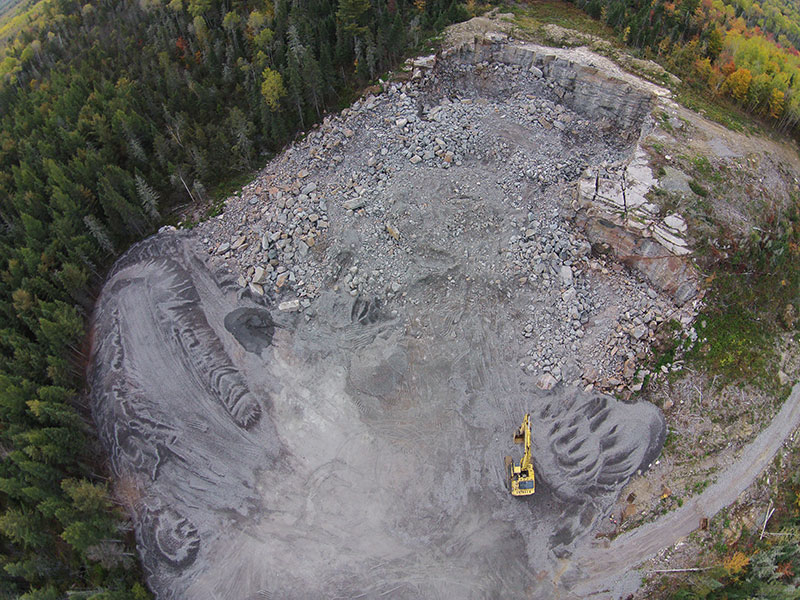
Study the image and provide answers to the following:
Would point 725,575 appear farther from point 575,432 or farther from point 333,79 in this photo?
point 333,79

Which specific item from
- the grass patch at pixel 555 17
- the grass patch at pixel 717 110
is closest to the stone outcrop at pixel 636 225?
the grass patch at pixel 717 110

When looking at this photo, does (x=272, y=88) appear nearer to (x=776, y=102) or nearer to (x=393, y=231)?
(x=393, y=231)

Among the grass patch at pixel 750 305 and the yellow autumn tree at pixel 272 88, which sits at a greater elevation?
the yellow autumn tree at pixel 272 88

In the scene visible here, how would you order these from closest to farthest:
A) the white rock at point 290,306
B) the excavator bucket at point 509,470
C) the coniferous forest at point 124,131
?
the coniferous forest at point 124,131 < the excavator bucket at point 509,470 < the white rock at point 290,306

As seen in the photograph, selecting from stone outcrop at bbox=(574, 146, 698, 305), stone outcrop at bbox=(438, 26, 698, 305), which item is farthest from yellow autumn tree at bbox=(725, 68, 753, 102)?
stone outcrop at bbox=(574, 146, 698, 305)

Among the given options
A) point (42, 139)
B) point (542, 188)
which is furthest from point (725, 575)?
point (42, 139)

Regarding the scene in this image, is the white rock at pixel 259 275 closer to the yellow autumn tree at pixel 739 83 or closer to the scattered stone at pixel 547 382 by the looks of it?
the scattered stone at pixel 547 382

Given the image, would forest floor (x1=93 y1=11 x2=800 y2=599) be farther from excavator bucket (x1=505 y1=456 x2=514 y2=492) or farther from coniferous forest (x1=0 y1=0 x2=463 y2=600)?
coniferous forest (x1=0 y1=0 x2=463 y2=600)
